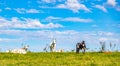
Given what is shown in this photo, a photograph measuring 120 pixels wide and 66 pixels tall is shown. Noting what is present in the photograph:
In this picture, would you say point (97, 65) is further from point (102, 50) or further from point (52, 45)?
point (52, 45)

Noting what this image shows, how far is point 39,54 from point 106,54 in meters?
7.70

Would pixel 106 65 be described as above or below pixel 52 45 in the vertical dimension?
below

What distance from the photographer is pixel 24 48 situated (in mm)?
50000

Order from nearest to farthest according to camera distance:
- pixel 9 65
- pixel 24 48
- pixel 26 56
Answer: pixel 9 65
pixel 26 56
pixel 24 48

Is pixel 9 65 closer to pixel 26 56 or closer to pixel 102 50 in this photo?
pixel 26 56

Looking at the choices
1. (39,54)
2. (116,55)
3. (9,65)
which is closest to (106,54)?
(116,55)

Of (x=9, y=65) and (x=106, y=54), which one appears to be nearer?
(x=9, y=65)

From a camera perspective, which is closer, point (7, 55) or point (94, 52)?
point (7, 55)

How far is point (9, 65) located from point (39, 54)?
1303cm

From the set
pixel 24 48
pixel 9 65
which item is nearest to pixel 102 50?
pixel 24 48

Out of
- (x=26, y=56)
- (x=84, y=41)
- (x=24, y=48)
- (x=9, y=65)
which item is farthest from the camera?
(x=24, y=48)

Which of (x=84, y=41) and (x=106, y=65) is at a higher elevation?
(x=84, y=41)

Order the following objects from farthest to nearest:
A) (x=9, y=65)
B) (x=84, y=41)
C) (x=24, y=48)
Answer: (x=24, y=48) < (x=84, y=41) < (x=9, y=65)

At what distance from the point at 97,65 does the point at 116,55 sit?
1291 cm
